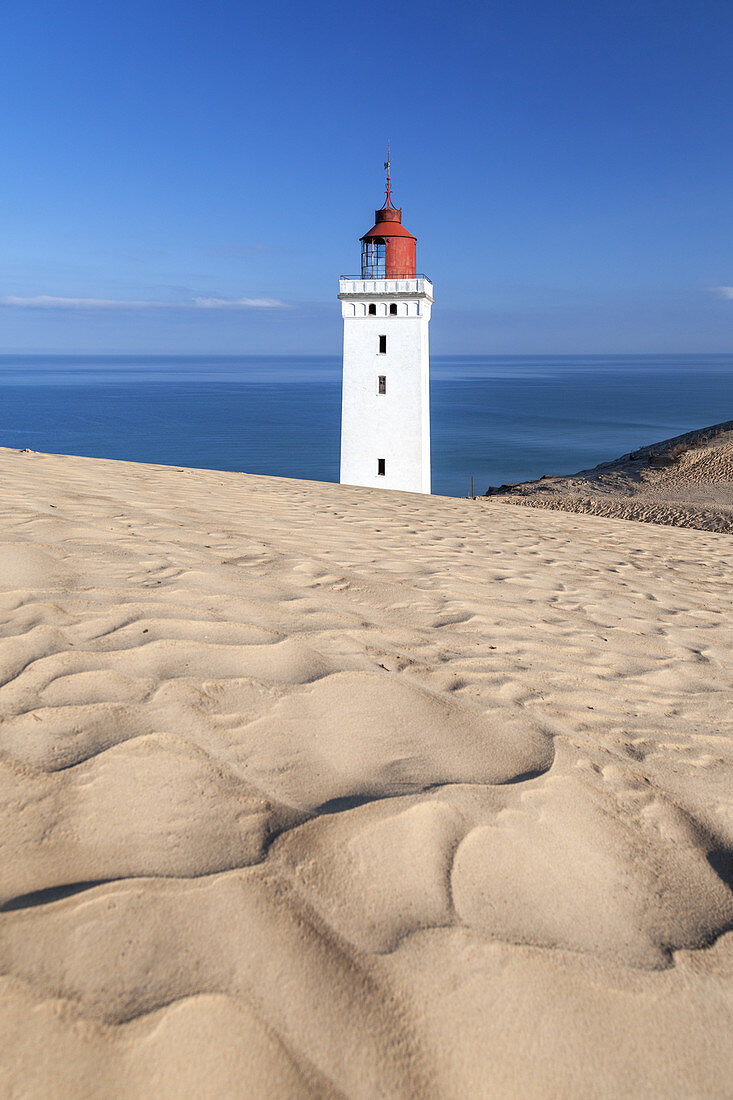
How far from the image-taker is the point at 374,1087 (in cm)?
106

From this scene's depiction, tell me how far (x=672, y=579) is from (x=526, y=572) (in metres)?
1.46

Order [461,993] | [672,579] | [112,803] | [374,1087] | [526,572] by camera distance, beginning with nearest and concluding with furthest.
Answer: [374,1087], [461,993], [112,803], [526,572], [672,579]

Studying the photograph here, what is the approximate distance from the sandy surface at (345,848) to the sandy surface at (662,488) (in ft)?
43.9

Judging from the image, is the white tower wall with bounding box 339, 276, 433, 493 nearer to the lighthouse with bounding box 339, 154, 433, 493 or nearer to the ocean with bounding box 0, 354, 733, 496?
the lighthouse with bounding box 339, 154, 433, 493

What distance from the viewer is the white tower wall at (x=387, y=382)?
20891mm

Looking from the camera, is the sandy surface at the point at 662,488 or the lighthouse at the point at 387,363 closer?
the sandy surface at the point at 662,488

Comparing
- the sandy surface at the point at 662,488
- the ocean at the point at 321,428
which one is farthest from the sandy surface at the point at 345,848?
the ocean at the point at 321,428

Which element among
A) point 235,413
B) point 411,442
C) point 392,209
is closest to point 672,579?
point 411,442

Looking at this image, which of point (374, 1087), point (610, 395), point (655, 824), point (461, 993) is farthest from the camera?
point (610, 395)

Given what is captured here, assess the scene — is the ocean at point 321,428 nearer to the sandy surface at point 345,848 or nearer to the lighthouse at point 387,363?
the lighthouse at point 387,363

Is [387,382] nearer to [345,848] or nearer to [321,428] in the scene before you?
[345,848]

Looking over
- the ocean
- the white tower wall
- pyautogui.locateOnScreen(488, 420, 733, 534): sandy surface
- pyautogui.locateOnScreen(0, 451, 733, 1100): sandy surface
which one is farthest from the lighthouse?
pyautogui.locateOnScreen(0, 451, 733, 1100): sandy surface

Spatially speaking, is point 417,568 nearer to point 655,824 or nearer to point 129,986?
point 655,824

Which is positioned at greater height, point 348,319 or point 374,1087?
point 348,319
